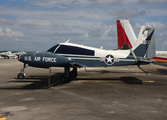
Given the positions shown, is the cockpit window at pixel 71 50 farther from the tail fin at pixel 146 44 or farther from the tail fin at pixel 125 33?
the tail fin at pixel 125 33

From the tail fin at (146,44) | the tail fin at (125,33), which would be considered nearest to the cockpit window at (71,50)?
the tail fin at (146,44)

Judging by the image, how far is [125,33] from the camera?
2144 cm

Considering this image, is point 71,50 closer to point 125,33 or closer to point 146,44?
point 146,44

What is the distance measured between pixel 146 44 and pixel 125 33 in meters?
9.16

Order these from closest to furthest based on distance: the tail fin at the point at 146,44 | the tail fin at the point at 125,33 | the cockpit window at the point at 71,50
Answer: the cockpit window at the point at 71,50 < the tail fin at the point at 146,44 < the tail fin at the point at 125,33

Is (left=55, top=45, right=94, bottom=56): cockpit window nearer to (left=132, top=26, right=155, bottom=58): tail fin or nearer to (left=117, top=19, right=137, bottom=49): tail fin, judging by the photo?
(left=132, top=26, right=155, bottom=58): tail fin

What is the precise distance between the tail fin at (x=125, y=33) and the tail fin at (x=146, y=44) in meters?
8.50

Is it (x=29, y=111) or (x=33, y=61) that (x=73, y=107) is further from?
(x=33, y=61)

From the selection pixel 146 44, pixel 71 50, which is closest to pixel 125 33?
pixel 146 44

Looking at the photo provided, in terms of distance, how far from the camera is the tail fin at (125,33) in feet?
70.2

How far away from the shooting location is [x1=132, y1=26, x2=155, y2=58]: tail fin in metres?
12.4

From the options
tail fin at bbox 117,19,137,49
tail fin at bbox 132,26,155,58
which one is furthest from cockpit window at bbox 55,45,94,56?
tail fin at bbox 117,19,137,49

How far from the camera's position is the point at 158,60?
62.0ft

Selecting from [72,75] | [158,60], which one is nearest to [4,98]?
[72,75]
